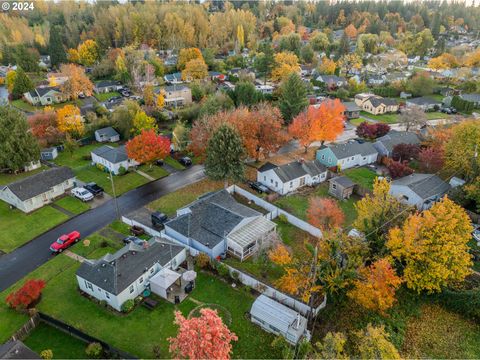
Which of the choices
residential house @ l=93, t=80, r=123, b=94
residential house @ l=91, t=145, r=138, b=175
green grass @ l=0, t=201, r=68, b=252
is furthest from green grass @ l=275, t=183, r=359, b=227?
residential house @ l=93, t=80, r=123, b=94

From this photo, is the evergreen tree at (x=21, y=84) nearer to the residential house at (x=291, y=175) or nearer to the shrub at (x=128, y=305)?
the residential house at (x=291, y=175)

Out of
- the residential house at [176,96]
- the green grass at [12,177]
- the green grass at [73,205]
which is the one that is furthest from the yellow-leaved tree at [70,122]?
the residential house at [176,96]

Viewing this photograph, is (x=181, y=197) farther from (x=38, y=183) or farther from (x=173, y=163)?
(x=38, y=183)

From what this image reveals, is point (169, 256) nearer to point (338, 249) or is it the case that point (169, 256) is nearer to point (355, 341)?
point (338, 249)

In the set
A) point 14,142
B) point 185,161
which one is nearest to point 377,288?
point 185,161

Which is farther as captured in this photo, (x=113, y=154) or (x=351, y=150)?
(x=351, y=150)

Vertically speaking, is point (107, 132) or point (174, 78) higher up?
point (107, 132)

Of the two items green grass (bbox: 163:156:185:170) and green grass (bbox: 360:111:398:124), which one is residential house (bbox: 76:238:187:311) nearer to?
green grass (bbox: 163:156:185:170)
